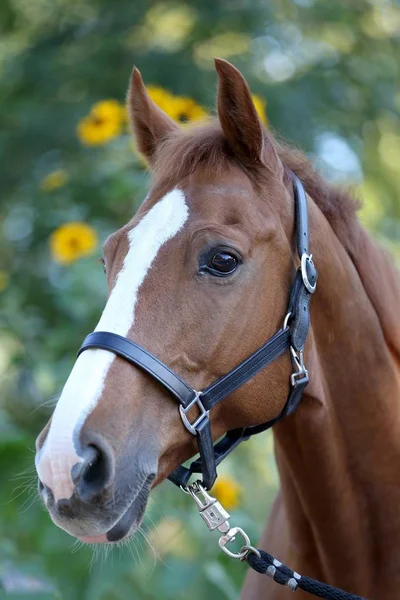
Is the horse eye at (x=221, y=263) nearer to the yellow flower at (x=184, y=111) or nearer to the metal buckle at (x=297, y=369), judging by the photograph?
the metal buckle at (x=297, y=369)

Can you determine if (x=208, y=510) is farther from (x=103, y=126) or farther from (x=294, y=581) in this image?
(x=103, y=126)

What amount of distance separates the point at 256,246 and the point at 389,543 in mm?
900

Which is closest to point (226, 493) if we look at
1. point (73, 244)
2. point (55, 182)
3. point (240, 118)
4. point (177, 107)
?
point (73, 244)

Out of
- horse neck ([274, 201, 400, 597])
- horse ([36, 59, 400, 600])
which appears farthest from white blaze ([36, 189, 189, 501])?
horse neck ([274, 201, 400, 597])

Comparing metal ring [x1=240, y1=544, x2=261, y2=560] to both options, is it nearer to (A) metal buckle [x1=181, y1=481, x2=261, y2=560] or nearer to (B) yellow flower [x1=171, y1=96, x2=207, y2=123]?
(A) metal buckle [x1=181, y1=481, x2=261, y2=560]

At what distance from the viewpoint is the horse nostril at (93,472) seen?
1671 mm

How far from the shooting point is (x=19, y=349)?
4504 millimetres

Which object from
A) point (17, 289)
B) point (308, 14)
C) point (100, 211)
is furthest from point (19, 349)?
point (308, 14)

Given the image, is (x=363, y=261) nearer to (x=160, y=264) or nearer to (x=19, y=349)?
(x=160, y=264)

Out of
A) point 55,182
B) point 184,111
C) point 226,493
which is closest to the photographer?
point 226,493

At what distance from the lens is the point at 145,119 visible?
2414 millimetres

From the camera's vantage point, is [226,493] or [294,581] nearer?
[294,581]

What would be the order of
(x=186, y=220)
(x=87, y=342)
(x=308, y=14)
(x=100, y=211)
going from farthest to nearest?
(x=308, y=14)
(x=100, y=211)
(x=186, y=220)
(x=87, y=342)

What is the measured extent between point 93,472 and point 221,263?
22.8 inches
